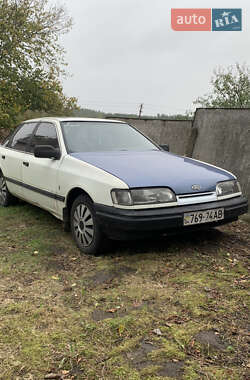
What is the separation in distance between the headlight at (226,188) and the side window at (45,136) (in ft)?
7.02

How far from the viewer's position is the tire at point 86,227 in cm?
374

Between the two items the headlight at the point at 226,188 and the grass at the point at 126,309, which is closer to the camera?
the grass at the point at 126,309

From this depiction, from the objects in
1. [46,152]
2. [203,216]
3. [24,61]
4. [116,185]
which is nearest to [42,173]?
[46,152]

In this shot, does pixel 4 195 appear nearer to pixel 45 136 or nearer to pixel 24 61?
pixel 45 136

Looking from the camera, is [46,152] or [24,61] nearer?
[46,152]

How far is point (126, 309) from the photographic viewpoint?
2.74 metres

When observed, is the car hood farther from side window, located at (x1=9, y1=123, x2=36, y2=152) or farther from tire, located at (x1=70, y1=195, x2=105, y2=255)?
side window, located at (x1=9, y1=123, x2=36, y2=152)

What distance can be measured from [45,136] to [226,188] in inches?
104

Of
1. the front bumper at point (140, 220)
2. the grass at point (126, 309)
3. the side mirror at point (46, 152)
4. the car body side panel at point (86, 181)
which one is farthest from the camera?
the side mirror at point (46, 152)

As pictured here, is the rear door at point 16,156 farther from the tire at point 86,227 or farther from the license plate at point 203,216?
the license plate at point 203,216

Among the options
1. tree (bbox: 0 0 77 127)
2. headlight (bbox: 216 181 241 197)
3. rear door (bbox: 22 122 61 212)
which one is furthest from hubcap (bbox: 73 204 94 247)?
tree (bbox: 0 0 77 127)

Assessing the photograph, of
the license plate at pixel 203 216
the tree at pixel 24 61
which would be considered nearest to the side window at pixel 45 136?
the license plate at pixel 203 216

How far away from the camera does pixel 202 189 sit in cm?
376

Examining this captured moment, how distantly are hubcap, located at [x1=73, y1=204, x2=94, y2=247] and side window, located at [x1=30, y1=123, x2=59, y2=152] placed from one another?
3.55ft
